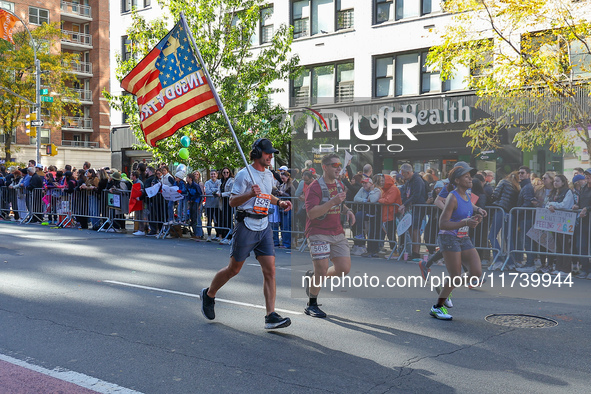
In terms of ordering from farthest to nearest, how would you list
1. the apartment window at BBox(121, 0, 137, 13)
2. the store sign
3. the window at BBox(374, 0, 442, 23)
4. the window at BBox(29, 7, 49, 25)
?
1. the window at BBox(29, 7, 49, 25)
2. the apartment window at BBox(121, 0, 137, 13)
3. the window at BBox(374, 0, 442, 23)
4. the store sign

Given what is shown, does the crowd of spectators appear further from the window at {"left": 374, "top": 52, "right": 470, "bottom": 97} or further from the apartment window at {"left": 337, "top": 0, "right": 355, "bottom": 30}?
the apartment window at {"left": 337, "top": 0, "right": 355, "bottom": 30}

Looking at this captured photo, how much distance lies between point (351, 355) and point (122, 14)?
109ft

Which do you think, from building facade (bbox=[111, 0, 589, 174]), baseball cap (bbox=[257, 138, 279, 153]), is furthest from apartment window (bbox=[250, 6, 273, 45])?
baseball cap (bbox=[257, 138, 279, 153])

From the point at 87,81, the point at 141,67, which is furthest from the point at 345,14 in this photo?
the point at 87,81

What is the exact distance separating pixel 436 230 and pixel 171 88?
6.59 metres

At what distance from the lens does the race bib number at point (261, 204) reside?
6.10 metres

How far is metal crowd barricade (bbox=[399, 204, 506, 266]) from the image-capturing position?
1100 cm

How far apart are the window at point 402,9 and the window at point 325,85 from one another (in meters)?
2.37

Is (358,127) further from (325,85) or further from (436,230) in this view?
(325,85)

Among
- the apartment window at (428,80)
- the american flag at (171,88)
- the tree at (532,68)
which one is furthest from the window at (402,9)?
the american flag at (171,88)

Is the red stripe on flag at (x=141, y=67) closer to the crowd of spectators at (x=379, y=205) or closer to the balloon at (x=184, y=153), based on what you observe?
the crowd of spectators at (x=379, y=205)

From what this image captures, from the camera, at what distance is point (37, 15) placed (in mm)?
52406

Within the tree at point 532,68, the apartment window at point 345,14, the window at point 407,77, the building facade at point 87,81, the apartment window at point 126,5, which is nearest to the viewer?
the tree at point 532,68

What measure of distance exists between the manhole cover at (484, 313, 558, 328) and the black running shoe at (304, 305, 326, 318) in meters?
1.89
